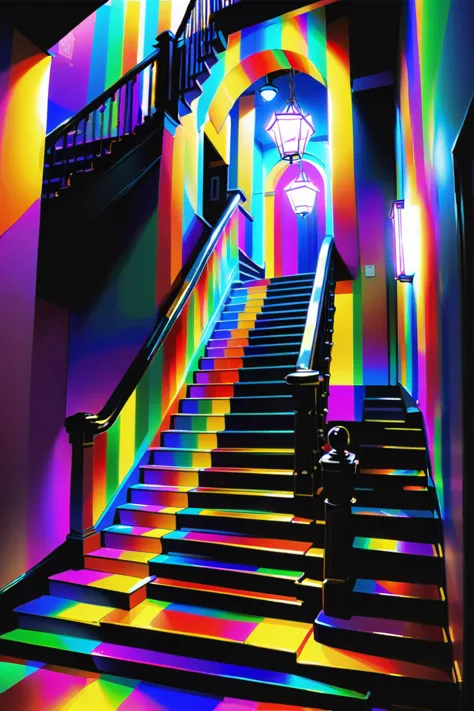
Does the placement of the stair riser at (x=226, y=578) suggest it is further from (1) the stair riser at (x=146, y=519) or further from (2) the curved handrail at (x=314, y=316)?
(2) the curved handrail at (x=314, y=316)

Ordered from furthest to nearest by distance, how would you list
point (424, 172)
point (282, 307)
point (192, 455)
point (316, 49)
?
point (316, 49)
point (282, 307)
point (192, 455)
point (424, 172)

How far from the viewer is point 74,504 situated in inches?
155

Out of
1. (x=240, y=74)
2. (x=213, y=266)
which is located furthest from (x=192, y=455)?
(x=240, y=74)

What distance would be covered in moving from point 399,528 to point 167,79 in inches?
213

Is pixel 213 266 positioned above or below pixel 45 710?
above

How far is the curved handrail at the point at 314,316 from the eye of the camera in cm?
391

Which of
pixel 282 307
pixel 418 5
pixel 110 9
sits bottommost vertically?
pixel 282 307

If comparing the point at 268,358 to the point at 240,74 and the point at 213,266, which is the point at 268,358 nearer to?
the point at 213,266

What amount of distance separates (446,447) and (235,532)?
1.78 meters

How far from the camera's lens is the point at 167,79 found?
588 centimetres

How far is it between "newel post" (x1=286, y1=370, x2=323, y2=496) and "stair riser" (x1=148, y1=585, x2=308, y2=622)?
85 cm

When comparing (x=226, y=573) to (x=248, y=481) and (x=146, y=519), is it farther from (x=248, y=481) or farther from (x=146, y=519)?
(x=146, y=519)

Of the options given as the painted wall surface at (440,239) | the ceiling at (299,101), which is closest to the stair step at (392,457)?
the painted wall surface at (440,239)

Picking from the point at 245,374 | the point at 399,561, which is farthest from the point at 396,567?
the point at 245,374
